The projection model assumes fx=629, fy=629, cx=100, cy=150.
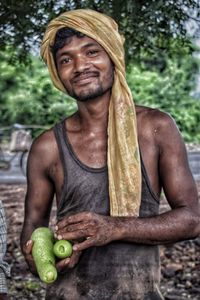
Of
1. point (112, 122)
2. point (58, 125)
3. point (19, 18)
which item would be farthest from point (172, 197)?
point (19, 18)

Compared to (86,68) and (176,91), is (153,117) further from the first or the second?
(176,91)

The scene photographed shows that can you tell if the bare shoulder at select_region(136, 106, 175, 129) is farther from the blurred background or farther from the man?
the blurred background

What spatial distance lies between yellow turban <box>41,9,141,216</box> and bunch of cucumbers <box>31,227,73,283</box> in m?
0.28

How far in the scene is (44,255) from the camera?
2.48 meters

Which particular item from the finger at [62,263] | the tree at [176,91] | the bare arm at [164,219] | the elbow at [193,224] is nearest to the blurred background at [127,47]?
the bare arm at [164,219]

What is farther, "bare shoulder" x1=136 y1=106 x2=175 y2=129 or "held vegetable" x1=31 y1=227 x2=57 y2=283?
"bare shoulder" x1=136 y1=106 x2=175 y2=129

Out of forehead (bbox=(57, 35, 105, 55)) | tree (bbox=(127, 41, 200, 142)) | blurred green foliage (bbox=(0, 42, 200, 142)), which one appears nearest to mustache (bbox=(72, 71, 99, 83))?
forehead (bbox=(57, 35, 105, 55))

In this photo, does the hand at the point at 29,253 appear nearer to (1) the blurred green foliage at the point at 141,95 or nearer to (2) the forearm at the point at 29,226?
(2) the forearm at the point at 29,226

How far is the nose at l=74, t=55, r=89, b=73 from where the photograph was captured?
8.77 feet

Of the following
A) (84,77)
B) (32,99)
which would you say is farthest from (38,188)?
(32,99)

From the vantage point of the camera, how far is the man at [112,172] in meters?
2.63

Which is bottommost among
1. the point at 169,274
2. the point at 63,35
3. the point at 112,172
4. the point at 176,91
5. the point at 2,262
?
the point at 176,91

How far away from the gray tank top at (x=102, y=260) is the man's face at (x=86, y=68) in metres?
0.31

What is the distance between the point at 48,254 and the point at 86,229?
7.3 inches
